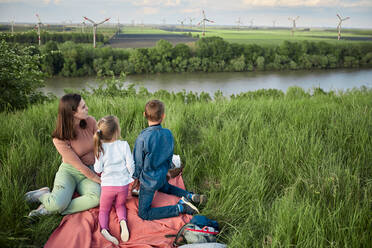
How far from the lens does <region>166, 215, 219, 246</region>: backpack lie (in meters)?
2.20

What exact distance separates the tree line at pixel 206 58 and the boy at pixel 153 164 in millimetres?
38515

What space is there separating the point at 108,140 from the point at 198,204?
104cm

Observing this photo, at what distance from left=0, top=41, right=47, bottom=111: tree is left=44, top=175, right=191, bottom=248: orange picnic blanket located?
14.9ft

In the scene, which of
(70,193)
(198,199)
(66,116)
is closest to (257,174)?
(198,199)

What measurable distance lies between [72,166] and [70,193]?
301mm

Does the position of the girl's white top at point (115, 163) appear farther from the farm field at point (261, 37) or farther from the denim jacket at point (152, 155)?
the farm field at point (261, 37)

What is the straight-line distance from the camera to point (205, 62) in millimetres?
49219

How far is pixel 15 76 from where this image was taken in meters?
6.36

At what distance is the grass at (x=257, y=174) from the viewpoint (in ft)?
6.70

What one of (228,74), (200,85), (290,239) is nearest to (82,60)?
(200,85)

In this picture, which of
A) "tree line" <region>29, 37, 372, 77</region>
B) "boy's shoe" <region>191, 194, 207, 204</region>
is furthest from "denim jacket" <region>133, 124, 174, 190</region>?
"tree line" <region>29, 37, 372, 77</region>

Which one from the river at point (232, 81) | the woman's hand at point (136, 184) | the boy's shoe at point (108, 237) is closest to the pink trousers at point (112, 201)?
the boy's shoe at point (108, 237)

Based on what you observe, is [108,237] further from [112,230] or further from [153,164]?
Result: [153,164]

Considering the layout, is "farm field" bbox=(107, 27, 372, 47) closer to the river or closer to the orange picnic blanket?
the river
